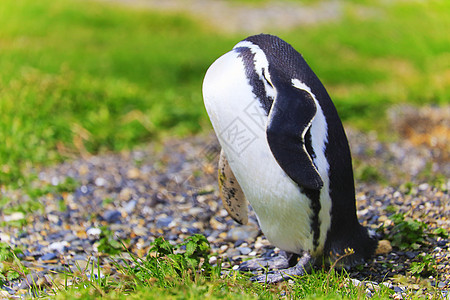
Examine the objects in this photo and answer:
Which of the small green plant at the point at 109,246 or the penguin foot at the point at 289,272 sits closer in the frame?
the penguin foot at the point at 289,272

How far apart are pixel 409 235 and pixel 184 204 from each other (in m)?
1.44

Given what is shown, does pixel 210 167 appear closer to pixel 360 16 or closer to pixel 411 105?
pixel 411 105

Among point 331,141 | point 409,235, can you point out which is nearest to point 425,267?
point 409,235

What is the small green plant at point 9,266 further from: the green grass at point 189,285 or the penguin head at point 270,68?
the penguin head at point 270,68

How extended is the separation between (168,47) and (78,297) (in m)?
6.38

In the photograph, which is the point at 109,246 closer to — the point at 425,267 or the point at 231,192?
the point at 231,192

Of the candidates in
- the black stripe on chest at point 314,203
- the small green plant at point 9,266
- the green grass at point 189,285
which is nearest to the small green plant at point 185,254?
the green grass at point 189,285

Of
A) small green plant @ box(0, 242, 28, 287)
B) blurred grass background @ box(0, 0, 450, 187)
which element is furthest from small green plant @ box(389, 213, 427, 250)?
blurred grass background @ box(0, 0, 450, 187)

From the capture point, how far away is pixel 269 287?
2.23m

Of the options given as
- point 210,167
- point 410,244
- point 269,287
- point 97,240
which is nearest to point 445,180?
point 410,244

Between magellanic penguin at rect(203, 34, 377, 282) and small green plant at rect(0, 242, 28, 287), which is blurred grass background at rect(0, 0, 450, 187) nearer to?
small green plant at rect(0, 242, 28, 287)

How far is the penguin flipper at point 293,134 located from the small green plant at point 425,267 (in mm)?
647

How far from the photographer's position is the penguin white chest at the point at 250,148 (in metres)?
2.13

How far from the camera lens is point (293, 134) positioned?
2.05 meters
